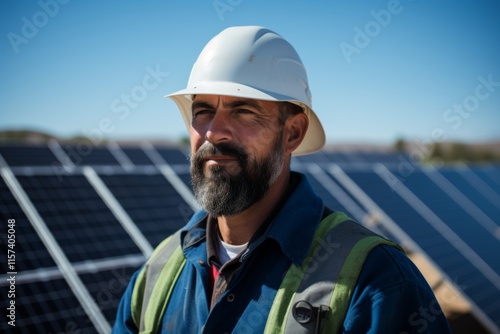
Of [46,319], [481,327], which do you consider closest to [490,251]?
[481,327]

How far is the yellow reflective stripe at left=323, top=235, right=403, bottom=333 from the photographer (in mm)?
2021

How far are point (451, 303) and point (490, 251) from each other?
3.30 meters

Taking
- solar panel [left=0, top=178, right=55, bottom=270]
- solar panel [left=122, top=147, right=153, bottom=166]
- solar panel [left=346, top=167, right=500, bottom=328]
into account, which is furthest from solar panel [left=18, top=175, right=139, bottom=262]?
solar panel [left=346, top=167, right=500, bottom=328]

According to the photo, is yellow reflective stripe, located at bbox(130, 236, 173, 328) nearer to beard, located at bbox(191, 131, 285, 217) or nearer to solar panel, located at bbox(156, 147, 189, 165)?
beard, located at bbox(191, 131, 285, 217)

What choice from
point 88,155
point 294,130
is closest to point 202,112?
point 294,130

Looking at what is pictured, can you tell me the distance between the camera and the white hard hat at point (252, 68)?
2572 mm

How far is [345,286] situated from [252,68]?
124 centimetres

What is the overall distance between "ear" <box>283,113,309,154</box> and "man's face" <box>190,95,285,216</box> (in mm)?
109

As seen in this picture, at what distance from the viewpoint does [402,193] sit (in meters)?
10.9

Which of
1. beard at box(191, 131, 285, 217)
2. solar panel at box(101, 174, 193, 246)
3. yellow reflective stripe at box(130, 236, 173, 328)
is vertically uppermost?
beard at box(191, 131, 285, 217)

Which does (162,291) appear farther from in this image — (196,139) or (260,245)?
(196,139)

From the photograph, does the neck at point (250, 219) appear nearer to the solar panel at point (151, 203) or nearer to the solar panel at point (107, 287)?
the solar panel at point (107, 287)

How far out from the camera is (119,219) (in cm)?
594

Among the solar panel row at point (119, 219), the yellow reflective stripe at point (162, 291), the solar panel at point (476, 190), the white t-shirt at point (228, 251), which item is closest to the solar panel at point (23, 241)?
the solar panel row at point (119, 219)
